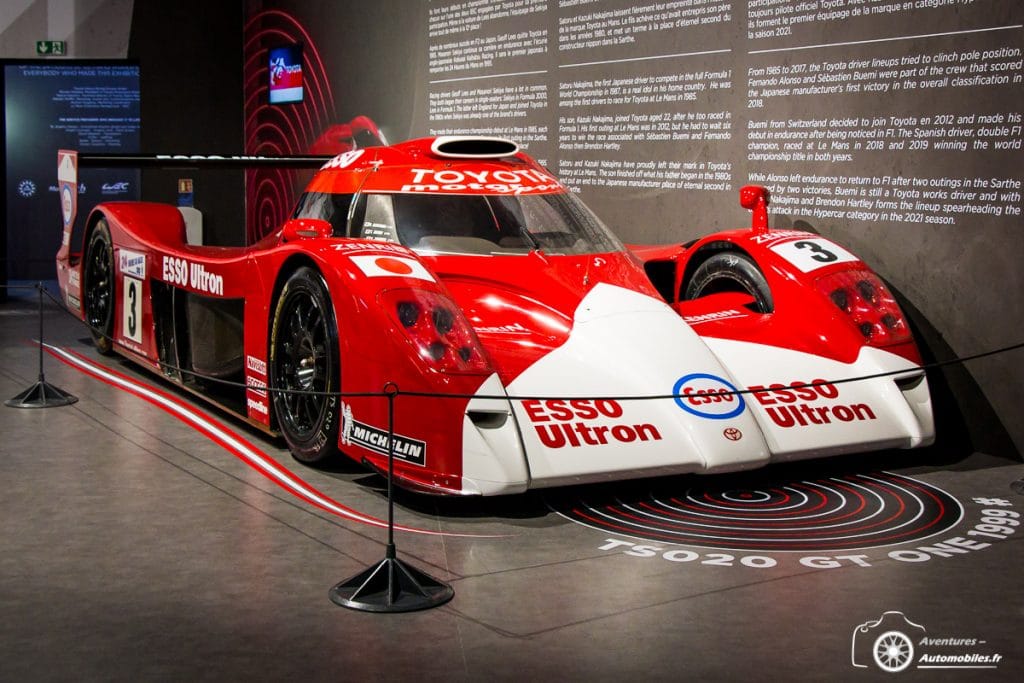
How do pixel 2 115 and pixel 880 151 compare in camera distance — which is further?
pixel 2 115

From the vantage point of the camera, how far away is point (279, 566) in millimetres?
3885

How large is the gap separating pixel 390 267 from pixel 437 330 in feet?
1.24

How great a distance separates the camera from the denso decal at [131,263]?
6.89 meters

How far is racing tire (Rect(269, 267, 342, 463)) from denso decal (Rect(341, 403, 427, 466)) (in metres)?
0.10

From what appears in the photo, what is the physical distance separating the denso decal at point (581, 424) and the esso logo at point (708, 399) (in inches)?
8.0

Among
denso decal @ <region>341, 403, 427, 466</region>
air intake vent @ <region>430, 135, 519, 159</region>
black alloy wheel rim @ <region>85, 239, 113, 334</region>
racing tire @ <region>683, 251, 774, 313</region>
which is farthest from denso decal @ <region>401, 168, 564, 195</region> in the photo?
black alloy wheel rim @ <region>85, 239, 113, 334</region>

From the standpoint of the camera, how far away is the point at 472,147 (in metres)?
5.88

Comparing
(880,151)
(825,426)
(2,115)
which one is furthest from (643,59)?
(2,115)

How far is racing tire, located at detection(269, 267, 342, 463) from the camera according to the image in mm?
4840

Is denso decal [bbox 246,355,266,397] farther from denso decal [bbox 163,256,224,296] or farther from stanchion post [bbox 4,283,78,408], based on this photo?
stanchion post [bbox 4,283,78,408]

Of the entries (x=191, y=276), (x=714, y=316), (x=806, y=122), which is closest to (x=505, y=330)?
(x=714, y=316)

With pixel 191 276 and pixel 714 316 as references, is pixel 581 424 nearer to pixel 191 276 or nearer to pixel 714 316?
pixel 714 316

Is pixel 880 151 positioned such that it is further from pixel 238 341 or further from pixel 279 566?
pixel 279 566

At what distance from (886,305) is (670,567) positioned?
211 cm
